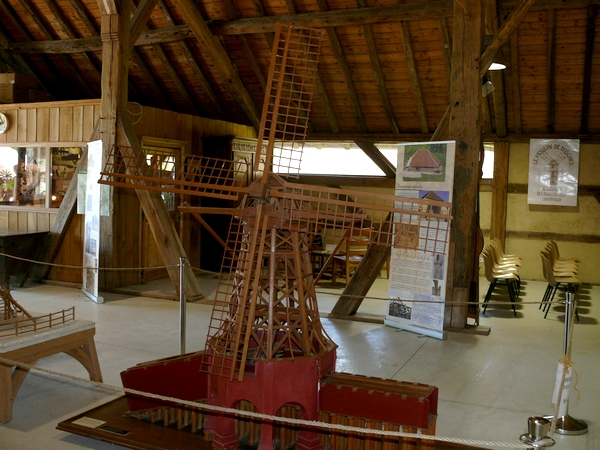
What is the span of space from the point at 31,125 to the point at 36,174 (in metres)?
0.76

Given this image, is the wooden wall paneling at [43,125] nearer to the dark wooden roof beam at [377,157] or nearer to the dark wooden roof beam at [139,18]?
the dark wooden roof beam at [139,18]

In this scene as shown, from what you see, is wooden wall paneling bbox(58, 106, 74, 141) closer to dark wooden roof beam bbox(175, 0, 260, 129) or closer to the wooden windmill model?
dark wooden roof beam bbox(175, 0, 260, 129)

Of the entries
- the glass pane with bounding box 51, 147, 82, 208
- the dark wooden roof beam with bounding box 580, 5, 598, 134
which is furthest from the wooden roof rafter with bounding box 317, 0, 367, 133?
the glass pane with bounding box 51, 147, 82, 208

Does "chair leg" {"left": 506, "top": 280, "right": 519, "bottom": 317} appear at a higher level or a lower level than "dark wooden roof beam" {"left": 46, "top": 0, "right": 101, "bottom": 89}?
lower

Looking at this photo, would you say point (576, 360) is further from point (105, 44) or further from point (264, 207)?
point (105, 44)

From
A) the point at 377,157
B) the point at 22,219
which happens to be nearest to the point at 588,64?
the point at 377,157

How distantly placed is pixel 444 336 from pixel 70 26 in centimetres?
824

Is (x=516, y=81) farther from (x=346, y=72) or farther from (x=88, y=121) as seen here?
(x=88, y=121)

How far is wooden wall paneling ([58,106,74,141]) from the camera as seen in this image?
9430 millimetres

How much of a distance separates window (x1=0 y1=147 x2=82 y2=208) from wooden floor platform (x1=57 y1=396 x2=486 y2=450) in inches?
234

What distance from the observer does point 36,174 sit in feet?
32.4

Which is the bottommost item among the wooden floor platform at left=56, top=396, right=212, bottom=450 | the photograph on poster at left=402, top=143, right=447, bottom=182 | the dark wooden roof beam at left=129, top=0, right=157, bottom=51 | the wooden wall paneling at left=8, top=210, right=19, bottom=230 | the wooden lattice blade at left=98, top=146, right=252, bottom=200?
the wooden floor platform at left=56, top=396, right=212, bottom=450

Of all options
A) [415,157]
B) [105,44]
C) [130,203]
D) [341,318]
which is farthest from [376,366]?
[105,44]

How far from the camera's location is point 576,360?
618 cm
